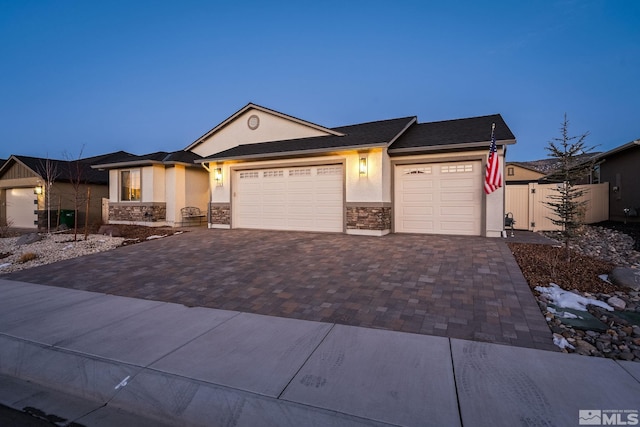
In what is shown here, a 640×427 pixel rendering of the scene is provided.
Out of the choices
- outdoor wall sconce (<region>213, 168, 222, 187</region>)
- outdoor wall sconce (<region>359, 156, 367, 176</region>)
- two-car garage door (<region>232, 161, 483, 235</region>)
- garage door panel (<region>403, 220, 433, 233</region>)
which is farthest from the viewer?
outdoor wall sconce (<region>213, 168, 222, 187</region>)

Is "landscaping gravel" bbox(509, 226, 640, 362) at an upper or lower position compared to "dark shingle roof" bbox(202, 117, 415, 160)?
lower

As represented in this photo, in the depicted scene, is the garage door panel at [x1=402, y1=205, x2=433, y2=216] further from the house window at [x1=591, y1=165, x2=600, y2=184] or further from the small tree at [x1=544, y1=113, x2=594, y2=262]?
the house window at [x1=591, y1=165, x2=600, y2=184]

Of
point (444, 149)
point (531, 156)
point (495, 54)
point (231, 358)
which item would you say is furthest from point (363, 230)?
point (531, 156)

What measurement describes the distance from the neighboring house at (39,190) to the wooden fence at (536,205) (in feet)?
67.3

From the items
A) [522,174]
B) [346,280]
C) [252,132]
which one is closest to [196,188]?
[252,132]

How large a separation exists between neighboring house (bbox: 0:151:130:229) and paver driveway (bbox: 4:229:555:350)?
11609 millimetres

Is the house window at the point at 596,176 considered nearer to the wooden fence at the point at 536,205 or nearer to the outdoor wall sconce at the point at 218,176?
the wooden fence at the point at 536,205

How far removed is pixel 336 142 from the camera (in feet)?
35.4

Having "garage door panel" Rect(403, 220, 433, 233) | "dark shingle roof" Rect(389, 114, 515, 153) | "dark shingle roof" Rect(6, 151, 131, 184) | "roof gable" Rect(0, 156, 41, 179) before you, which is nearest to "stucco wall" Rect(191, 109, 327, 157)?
"dark shingle roof" Rect(389, 114, 515, 153)

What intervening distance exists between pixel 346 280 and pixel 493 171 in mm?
6197

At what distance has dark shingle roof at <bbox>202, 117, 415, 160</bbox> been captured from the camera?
10086mm

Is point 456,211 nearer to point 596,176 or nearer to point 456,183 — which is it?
point 456,183

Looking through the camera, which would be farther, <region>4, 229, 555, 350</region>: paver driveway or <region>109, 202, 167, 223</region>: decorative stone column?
<region>109, 202, 167, 223</region>: decorative stone column

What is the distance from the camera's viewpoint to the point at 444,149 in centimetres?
962
